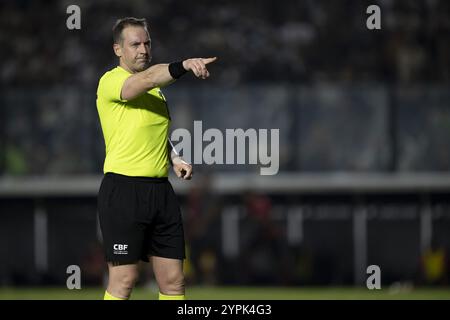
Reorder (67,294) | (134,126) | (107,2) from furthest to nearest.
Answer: (107,2) < (67,294) < (134,126)

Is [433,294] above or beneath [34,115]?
beneath

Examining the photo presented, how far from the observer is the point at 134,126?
273 inches

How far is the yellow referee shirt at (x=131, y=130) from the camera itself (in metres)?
6.94

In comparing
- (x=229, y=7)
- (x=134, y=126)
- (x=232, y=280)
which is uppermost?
(x=229, y=7)

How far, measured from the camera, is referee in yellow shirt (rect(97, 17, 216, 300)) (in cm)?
691

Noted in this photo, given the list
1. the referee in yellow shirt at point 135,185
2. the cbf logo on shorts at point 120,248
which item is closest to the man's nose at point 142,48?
the referee in yellow shirt at point 135,185

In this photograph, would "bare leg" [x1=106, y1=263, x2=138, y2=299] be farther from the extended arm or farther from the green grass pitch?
the green grass pitch

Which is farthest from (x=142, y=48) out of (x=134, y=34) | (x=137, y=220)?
(x=137, y=220)

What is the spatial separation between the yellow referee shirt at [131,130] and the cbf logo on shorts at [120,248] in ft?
1.37

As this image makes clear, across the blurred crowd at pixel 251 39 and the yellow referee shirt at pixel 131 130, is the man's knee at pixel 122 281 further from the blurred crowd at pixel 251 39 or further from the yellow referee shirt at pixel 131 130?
the blurred crowd at pixel 251 39
